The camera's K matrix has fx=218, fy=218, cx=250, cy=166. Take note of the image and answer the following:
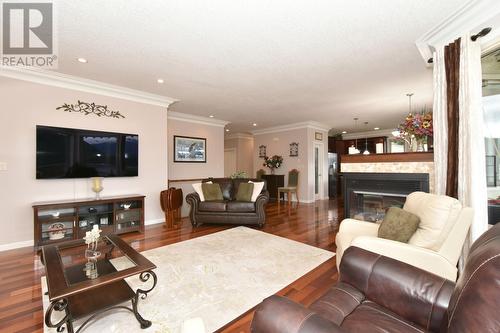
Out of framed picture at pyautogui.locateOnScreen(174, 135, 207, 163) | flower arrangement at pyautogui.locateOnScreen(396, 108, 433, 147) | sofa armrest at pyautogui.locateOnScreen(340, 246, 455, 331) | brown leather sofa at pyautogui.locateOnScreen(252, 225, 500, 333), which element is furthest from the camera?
framed picture at pyautogui.locateOnScreen(174, 135, 207, 163)

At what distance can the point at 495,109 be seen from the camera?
7.15 feet

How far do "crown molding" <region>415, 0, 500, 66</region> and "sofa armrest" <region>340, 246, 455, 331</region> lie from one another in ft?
7.64

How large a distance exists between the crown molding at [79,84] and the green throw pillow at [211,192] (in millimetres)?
1997

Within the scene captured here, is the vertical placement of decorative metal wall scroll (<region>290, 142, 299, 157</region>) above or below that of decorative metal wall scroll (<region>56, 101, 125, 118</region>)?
below

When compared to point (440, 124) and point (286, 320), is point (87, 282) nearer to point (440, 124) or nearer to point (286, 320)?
point (286, 320)

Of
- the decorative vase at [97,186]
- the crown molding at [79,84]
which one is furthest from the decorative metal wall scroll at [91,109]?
the decorative vase at [97,186]

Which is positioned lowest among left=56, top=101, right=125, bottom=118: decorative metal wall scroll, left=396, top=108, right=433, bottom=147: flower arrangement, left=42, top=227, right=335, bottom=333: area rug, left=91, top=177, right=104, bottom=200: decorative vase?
left=42, top=227, right=335, bottom=333: area rug

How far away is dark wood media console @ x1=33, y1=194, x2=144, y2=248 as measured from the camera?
10.2 feet

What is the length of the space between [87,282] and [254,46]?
8.99ft

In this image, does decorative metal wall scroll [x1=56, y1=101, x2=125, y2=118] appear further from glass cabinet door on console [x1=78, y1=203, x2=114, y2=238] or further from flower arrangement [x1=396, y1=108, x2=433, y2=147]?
flower arrangement [x1=396, y1=108, x2=433, y2=147]

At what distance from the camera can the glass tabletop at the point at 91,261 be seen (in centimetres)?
171

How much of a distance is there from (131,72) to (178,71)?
727 mm

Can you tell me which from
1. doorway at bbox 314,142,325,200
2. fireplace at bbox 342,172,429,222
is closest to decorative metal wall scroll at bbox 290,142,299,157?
doorway at bbox 314,142,325,200

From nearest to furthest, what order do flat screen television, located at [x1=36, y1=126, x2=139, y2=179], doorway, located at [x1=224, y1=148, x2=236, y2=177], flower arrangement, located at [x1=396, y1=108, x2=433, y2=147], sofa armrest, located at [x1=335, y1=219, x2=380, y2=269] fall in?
sofa armrest, located at [x1=335, y1=219, x2=380, y2=269]
flower arrangement, located at [x1=396, y1=108, x2=433, y2=147]
flat screen television, located at [x1=36, y1=126, x2=139, y2=179]
doorway, located at [x1=224, y1=148, x2=236, y2=177]
